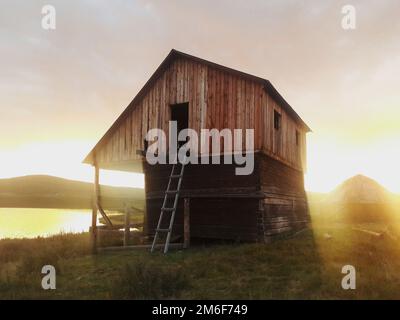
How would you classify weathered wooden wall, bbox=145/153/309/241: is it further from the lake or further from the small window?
the lake

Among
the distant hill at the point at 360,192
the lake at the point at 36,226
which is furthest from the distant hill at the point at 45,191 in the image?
the distant hill at the point at 360,192

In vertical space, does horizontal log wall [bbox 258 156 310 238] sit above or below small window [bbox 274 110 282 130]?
below

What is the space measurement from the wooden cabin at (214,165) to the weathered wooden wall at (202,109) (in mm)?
39

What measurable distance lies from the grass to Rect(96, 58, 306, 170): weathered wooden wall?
4574 mm

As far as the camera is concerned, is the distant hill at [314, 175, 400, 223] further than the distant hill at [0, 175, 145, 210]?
No

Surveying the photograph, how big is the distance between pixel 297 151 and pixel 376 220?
13.0m

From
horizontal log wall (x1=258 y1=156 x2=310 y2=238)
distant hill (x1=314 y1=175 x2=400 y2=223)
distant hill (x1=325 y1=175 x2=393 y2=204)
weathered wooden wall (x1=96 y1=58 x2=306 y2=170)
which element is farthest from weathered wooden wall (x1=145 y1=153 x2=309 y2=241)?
distant hill (x1=325 y1=175 x2=393 y2=204)

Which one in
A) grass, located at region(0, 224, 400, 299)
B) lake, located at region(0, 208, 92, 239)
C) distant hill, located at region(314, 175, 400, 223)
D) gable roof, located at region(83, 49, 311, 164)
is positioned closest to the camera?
grass, located at region(0, 224, 400, 299)

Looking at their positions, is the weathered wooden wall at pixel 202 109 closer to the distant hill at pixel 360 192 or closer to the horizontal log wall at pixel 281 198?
the horizontal log wall at pixel 281 198

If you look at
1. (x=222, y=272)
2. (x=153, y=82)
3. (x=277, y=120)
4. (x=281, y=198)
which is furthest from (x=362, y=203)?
(x=222, y=272)

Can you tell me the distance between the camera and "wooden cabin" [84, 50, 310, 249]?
47.0ft
